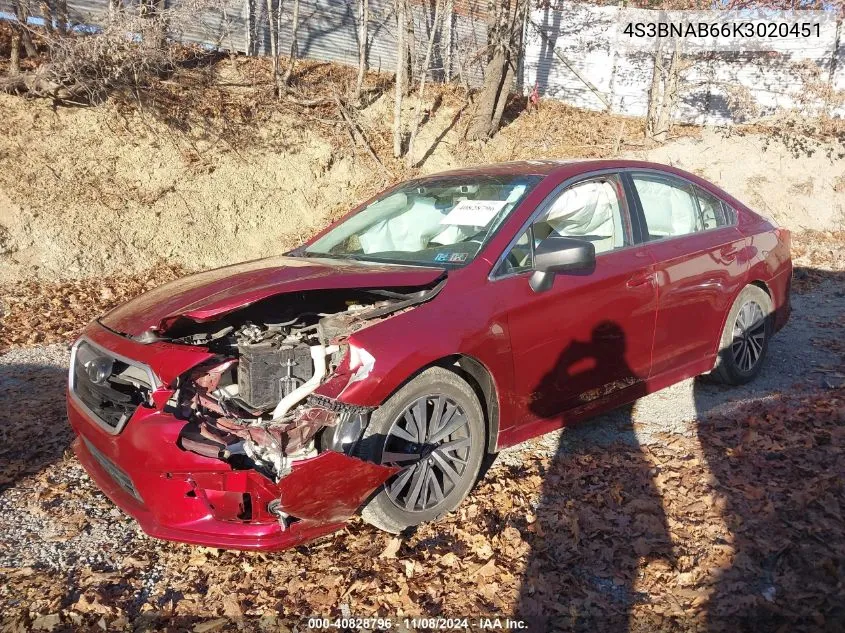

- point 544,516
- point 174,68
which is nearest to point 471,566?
point 544,516

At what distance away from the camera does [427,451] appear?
3.22m

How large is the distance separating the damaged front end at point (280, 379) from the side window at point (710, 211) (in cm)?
264

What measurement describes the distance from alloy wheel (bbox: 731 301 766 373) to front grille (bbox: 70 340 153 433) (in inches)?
161

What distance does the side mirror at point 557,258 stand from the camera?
3.46 m

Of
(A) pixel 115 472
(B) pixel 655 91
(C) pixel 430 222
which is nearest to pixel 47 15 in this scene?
(C) pixel 430 222

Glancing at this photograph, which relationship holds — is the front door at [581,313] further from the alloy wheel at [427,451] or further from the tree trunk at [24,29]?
the tree trunk at [24,29]

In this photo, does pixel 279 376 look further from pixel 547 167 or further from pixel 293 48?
pixel 293 48

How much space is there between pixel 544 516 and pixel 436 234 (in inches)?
68.0

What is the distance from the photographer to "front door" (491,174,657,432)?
3.59m

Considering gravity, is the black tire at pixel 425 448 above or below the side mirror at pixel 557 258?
below

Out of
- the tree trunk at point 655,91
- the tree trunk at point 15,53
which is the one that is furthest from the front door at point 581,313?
the tree trunk at point 655,91

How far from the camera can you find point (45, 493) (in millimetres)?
3805

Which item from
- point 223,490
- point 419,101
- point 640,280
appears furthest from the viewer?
point 419,101

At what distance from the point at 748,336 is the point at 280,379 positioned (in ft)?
12.3
